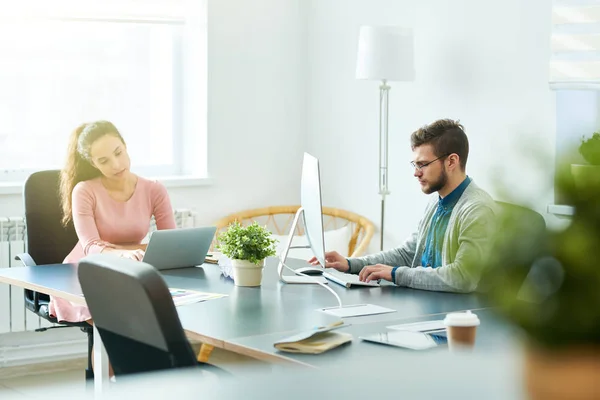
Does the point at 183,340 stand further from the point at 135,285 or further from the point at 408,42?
the point at 408,42

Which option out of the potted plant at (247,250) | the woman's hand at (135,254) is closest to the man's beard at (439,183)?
the potted plant at (247,250)

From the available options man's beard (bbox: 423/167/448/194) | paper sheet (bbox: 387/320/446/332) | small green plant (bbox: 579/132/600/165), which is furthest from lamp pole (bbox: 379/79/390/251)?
small green plant (bbox: 579/132/600/165)

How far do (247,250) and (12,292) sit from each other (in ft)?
6.86

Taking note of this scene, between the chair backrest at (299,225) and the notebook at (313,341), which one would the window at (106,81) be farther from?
the notebook at (313,341)

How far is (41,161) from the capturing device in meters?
4.80

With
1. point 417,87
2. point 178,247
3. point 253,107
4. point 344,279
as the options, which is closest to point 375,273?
point 344,279

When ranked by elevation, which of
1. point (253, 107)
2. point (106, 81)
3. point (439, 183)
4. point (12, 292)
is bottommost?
point (12, 292)

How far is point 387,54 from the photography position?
4359 millimetres

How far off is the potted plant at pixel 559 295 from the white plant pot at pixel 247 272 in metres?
2.65

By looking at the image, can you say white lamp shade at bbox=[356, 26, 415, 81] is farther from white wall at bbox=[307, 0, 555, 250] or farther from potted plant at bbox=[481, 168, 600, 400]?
potted plant at bbox=[481, 168, 600, 400]

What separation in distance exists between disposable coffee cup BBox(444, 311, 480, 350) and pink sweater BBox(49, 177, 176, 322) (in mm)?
1896

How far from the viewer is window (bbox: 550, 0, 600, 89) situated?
3.66m

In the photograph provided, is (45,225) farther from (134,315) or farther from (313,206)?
(134,315)

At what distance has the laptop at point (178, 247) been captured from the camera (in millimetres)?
3191
